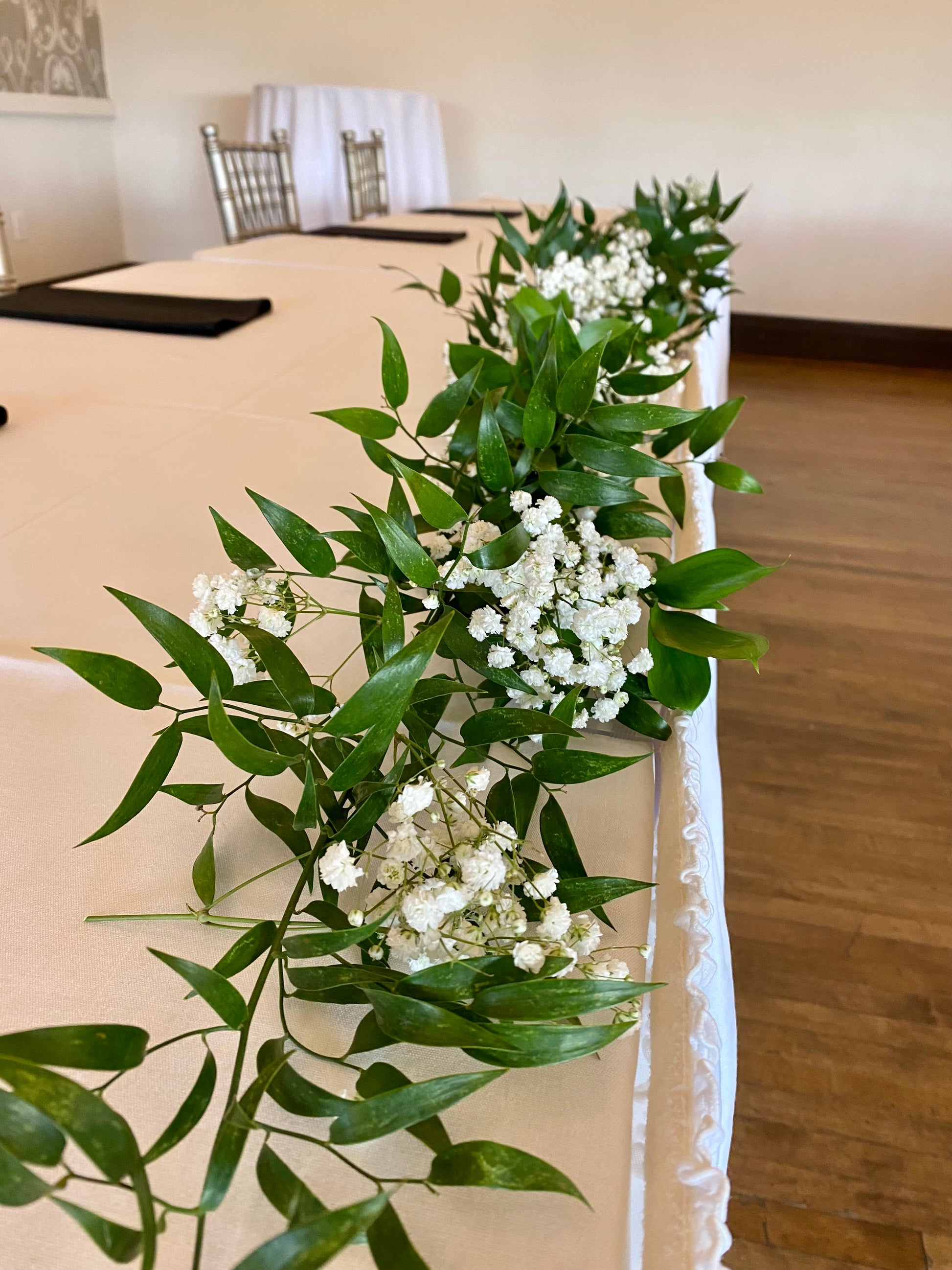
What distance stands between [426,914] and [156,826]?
22 centimetres

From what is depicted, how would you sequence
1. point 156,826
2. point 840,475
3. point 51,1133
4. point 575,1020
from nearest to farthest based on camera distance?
point 51,1133
point 575,1020
point 156,826
point 840,475

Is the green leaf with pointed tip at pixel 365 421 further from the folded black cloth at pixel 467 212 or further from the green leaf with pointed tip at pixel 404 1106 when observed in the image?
the folded black cloth at pixel 467 212

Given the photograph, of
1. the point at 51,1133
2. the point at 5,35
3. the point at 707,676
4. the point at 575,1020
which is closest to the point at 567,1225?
the point at 575,1020

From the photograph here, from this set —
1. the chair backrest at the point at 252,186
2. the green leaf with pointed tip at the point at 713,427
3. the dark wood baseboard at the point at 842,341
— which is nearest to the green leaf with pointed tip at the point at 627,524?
the green leaf with pointed tip at the point at 713,427

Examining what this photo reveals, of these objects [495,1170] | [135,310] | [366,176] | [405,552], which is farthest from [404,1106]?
[366,176]

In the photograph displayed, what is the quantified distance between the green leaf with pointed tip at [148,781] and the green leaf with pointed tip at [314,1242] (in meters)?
0.21

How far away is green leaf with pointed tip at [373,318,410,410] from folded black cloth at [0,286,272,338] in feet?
3.36

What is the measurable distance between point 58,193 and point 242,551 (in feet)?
18.4

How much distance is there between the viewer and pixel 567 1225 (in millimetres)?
346

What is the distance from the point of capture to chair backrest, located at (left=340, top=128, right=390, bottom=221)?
383 centimetres

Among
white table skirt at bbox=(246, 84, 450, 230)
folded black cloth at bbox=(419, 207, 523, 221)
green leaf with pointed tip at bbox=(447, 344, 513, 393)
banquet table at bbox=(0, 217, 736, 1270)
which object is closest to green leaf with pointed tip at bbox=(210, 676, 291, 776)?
banquet table at bbox=(0, 217, 736, 1270)

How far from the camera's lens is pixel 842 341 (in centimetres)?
488

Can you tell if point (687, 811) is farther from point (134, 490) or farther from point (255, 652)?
point (134, 490)

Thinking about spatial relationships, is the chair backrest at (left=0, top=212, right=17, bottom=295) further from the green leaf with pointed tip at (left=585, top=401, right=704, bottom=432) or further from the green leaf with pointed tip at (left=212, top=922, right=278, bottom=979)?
the green leaf with pointed tip at (left=212, top=922, right=278, bottom=979)
